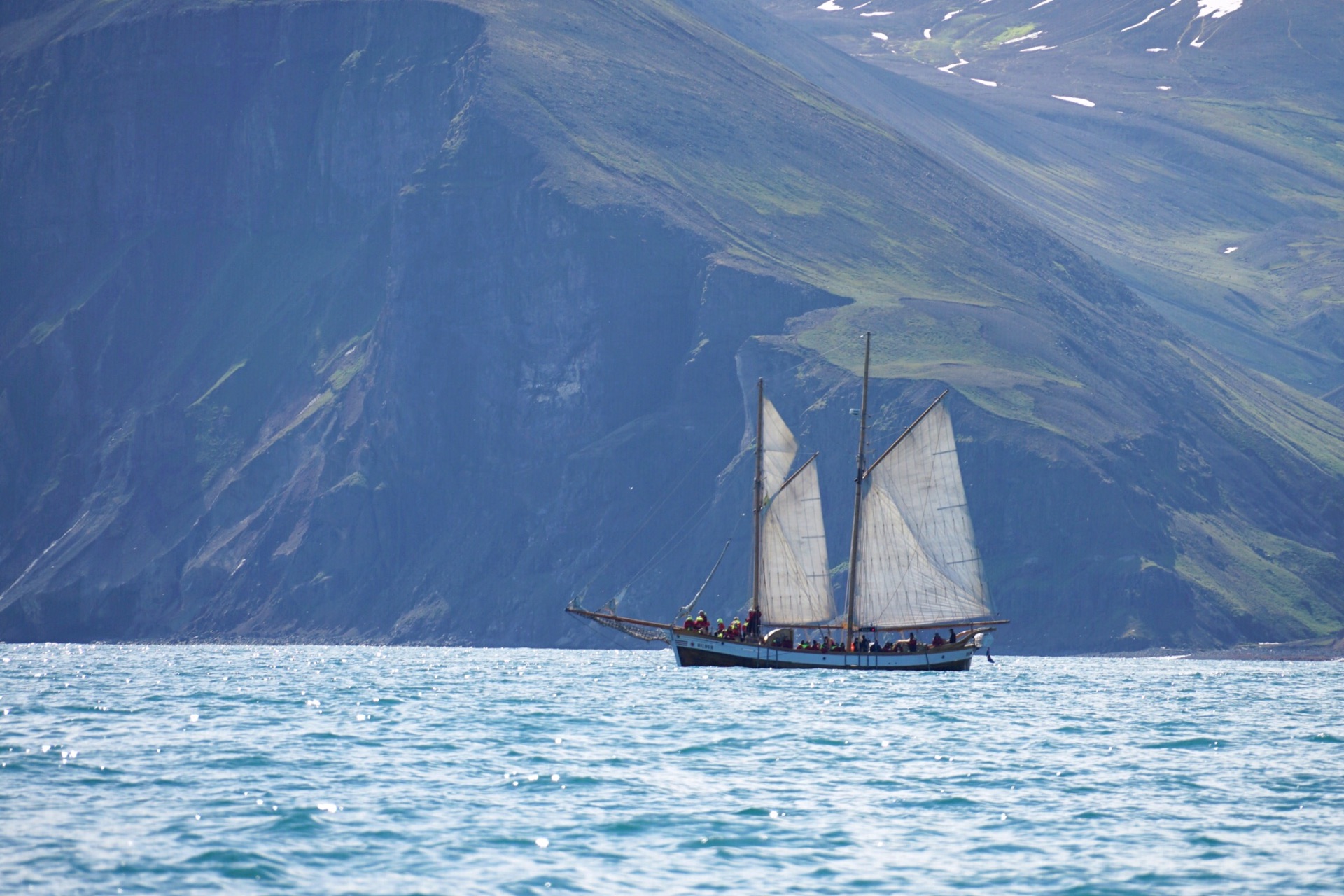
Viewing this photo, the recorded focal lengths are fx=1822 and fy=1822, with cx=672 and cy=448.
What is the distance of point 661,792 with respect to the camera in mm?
51531

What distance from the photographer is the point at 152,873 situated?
127 ft

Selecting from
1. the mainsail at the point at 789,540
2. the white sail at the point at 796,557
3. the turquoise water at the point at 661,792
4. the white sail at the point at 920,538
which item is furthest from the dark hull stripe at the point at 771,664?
the turquoise water at the point at 661,792

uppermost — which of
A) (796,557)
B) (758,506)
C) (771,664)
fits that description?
(758,506)

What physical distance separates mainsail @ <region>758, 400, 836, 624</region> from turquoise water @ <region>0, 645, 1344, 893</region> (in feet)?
82.0

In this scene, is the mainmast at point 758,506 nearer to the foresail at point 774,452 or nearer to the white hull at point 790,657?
the foresail at point 774,452

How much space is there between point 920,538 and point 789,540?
832cm

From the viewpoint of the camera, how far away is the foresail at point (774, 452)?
116m

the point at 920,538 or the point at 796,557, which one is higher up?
the point at 920,538

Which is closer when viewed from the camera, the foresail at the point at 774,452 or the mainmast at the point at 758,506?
the mainmast at the point at 758,506

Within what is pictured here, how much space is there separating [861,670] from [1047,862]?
7426 cm

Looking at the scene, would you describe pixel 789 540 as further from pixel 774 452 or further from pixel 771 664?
pixel 771 664

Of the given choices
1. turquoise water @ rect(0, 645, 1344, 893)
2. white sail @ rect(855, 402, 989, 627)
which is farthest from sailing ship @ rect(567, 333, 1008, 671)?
turquoise water @ rect(0, 645, 1344, 893)

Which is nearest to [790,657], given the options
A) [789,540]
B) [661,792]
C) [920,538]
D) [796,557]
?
[796,557]

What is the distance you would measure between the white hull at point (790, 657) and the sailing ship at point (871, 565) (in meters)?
0.08
